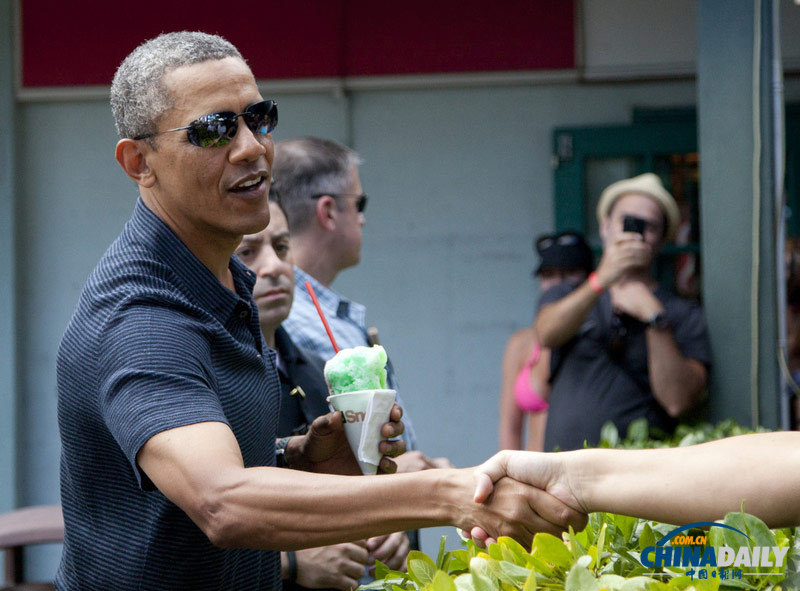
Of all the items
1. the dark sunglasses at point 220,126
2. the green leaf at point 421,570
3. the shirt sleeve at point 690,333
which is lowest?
the shirt sleeve at point 690,333

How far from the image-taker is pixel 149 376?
4.69 ft

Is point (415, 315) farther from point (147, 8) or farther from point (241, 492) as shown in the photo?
point (241, 492)

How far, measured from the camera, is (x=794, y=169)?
16.2 ft

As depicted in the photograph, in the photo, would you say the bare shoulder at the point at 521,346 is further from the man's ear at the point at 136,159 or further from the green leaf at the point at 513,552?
the green leaf at the point at 513,552

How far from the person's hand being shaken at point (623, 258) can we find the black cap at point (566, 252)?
0.58 m

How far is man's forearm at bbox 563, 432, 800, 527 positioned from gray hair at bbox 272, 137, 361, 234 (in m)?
1.63

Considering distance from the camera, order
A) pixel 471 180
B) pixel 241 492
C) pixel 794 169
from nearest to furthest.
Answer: pixel 241 492
pixel 794 169
pixel 471 180

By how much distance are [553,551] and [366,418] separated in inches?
25.6

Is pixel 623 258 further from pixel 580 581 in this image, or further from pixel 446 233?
pixel 580 581

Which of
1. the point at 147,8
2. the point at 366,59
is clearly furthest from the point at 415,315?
the point at 147,8

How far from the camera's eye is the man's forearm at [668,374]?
3.43m

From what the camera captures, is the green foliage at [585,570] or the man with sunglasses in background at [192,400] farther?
the man with sunglasses in background at [192,400]

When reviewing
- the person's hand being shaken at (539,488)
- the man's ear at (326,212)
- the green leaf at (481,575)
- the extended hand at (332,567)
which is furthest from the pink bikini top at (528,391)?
the green leaf at (481,575)

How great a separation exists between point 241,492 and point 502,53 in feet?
13.8
